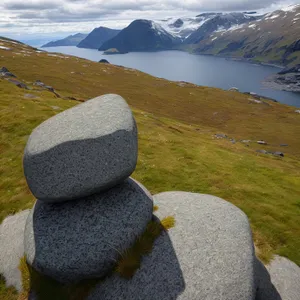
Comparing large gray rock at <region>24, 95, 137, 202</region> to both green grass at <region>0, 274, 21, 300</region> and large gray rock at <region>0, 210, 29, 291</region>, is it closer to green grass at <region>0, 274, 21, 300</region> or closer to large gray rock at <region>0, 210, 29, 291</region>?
large gray rock at <region>0, 210, 29, 291</region>

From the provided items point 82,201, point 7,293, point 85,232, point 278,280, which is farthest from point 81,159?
point 278,280

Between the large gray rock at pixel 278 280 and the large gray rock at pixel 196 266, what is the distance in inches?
105

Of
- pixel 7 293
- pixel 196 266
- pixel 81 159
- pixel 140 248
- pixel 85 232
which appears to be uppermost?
pixel 81 159

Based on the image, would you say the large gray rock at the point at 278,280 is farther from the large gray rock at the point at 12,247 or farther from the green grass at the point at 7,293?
the large gray rock at the point at 12,247

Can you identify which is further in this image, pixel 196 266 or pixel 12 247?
pixel 12 247

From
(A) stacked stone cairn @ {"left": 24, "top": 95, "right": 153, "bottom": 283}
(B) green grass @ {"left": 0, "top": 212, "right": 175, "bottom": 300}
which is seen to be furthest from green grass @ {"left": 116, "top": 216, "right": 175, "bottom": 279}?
(A) stacked stone cairn @ {"left": 24, "top": 95, "right": 153, "bottom": 283}

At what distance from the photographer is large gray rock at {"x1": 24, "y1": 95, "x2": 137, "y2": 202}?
592 inches

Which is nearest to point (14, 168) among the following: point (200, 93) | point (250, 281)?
point (250, 281)

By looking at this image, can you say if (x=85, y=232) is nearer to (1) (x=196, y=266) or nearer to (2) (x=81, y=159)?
(2) (x=81, y=159)

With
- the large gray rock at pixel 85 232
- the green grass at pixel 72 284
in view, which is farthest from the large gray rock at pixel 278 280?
the large gray rock at pixel 85 232

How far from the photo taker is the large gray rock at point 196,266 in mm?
14047

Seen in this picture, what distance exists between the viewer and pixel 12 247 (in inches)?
728

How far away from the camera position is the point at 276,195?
28484 mm

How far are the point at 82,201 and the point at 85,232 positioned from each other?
6.33 feet
